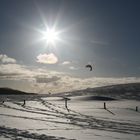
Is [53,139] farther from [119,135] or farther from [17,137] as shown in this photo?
[119,135]

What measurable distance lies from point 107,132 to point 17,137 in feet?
16.7

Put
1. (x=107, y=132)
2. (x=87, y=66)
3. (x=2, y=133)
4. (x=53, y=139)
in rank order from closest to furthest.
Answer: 1. (x=53, y=139)
2. (x=2, y=133)
3. (x=107, y=132)
4. (x=87, y=66)

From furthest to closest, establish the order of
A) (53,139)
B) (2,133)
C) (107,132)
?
(107,132) → (2,133) → (53,139)

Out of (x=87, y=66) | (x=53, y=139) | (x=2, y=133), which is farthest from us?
(x=87, y=66)

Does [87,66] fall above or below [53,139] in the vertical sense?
above

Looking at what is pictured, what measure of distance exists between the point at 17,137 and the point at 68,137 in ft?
7.60

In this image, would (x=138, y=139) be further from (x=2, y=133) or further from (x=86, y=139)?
(x=2, y=133)

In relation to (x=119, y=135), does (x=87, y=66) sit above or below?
above

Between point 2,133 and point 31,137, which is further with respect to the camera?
point 2,133

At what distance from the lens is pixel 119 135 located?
15070 mm

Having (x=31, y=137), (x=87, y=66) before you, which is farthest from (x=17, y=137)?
(x=87, y=66)

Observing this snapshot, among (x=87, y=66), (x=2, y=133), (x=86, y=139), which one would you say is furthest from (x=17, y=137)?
(x=87, y=66)

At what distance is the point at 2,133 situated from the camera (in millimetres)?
14688

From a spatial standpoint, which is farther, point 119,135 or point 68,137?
point 119,135
